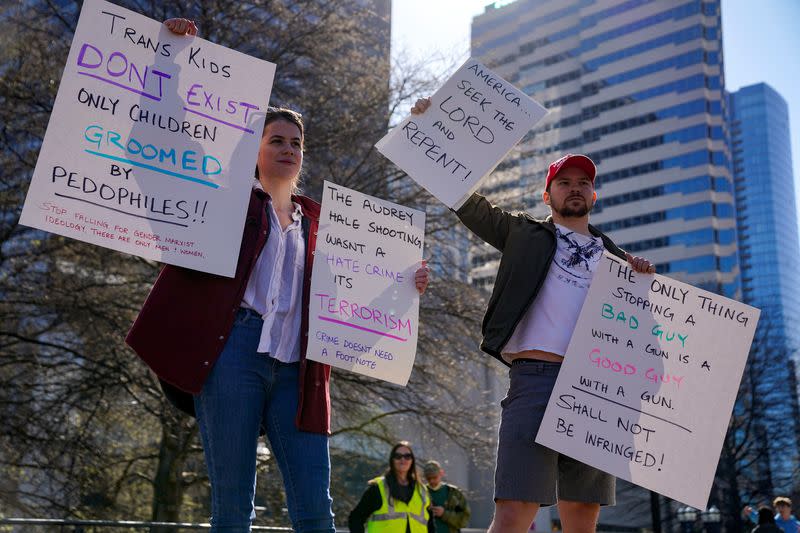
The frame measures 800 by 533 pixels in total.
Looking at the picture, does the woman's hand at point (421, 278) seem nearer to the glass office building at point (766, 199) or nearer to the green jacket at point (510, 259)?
the green jacket at point (510, 259)

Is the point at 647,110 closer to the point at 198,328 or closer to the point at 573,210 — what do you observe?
the point at 573,210

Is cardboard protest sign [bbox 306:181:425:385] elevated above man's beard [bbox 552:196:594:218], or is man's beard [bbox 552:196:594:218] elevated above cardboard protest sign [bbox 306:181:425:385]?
man's beard [bbox 552:196:594:218]

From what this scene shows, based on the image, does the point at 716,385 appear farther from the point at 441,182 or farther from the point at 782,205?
the point at 782,205

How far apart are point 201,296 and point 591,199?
5.63ft

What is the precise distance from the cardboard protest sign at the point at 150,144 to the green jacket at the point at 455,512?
519 cm

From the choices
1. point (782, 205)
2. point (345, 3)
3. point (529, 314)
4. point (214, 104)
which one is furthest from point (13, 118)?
point (782, 205)

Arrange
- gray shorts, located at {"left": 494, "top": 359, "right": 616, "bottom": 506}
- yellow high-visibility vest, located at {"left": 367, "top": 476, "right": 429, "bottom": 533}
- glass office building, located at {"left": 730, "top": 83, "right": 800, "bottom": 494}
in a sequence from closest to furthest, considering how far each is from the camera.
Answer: gray shorts, located at {"left": 494, "top": 359, "right": 616, "bottom": 506}
yellow high-visibility vest, located at {"left": 367, "top": 476, "right": 429, "bottom": 533}
glass office building, located at {"left": 730, "top": 83, "right": 800, "bottom": 494}

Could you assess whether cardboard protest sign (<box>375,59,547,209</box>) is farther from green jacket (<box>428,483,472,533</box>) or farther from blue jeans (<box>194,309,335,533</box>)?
green jacket (<box>428,483,472,533</box>)

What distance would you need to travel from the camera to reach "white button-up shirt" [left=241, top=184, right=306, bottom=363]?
306 cm

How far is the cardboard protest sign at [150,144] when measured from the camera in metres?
3.01

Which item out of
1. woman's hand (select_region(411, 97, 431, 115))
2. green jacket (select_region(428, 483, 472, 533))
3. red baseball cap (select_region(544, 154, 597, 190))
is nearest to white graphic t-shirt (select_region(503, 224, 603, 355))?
red baseball cap (select_region(544, 154, 597, 190))

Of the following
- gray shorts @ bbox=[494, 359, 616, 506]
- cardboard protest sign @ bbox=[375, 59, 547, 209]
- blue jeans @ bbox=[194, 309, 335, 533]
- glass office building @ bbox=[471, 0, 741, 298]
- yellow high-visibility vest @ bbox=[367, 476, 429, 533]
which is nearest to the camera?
blue jeans @ bbox=[194, 309, 335, 533]

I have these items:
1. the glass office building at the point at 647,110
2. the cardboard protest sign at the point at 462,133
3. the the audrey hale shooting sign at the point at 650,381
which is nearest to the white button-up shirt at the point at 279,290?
the cardboard protest sign at the point at 462,133

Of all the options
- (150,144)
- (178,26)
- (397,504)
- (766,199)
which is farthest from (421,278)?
(766,199)
